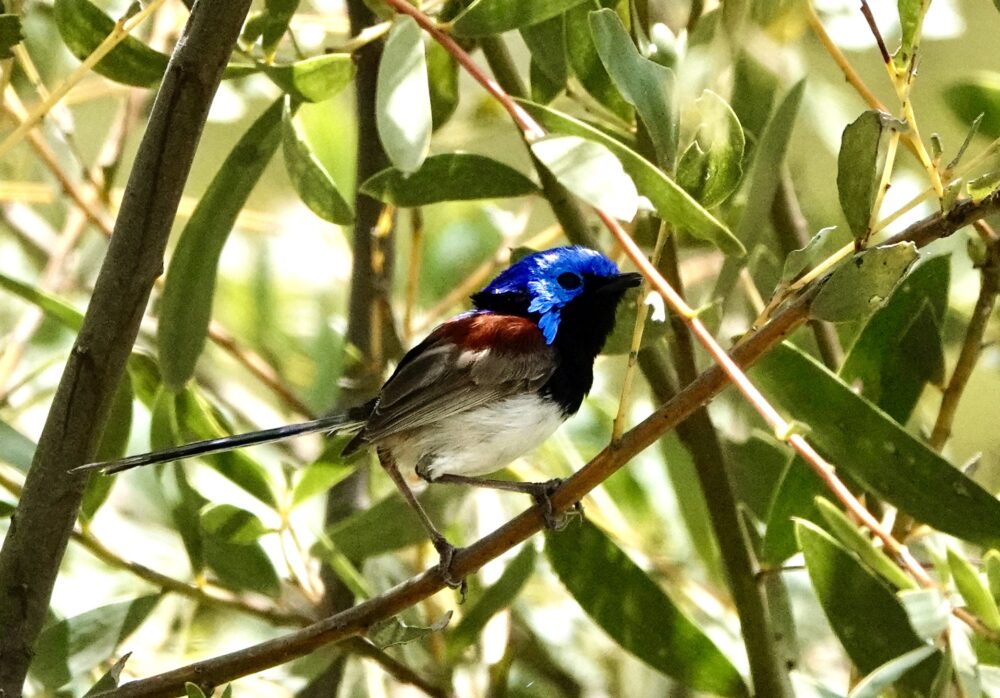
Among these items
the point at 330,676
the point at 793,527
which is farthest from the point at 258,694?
the point at 793,527

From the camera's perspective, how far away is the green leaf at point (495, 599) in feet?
5.15

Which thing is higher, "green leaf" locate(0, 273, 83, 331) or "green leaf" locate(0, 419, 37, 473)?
"green leaf" locate(0, 273, 83, 331)

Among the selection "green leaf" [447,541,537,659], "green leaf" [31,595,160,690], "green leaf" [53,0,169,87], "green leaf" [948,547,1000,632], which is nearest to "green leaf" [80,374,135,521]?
"green leaf" [31,595,160,690]

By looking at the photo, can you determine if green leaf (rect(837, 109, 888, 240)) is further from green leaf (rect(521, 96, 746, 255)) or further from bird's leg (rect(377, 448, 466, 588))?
bird's leg (rect(377, 448, 466, 588))

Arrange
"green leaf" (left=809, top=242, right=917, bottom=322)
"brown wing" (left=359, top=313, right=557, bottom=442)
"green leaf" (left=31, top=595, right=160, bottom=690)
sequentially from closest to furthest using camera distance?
1. "green leaf" (left=809, top=242, right=917, bottom=322)
2. "green leaf" (left=31, top=595, right=160, bottom=690)
3. "brown wing" (left=359, top=313, right=557, bottom=442)

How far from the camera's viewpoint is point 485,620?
5.23ft

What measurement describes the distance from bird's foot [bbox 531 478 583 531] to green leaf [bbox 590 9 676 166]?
0.38 meters

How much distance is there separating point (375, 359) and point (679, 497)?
554mm

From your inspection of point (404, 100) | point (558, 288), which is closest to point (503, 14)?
point (404, 100)

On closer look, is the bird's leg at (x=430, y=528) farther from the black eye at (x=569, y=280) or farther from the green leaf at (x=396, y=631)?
the black eye at (x=569, y=280)

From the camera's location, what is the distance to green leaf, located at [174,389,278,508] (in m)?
1.56

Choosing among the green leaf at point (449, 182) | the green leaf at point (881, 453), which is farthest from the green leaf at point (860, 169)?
the green leaf at point (449, 182)

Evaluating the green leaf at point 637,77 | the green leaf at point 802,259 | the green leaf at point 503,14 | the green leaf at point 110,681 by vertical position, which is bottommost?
the green leaf at point 110,681

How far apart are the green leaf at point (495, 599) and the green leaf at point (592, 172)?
61 centimetres
